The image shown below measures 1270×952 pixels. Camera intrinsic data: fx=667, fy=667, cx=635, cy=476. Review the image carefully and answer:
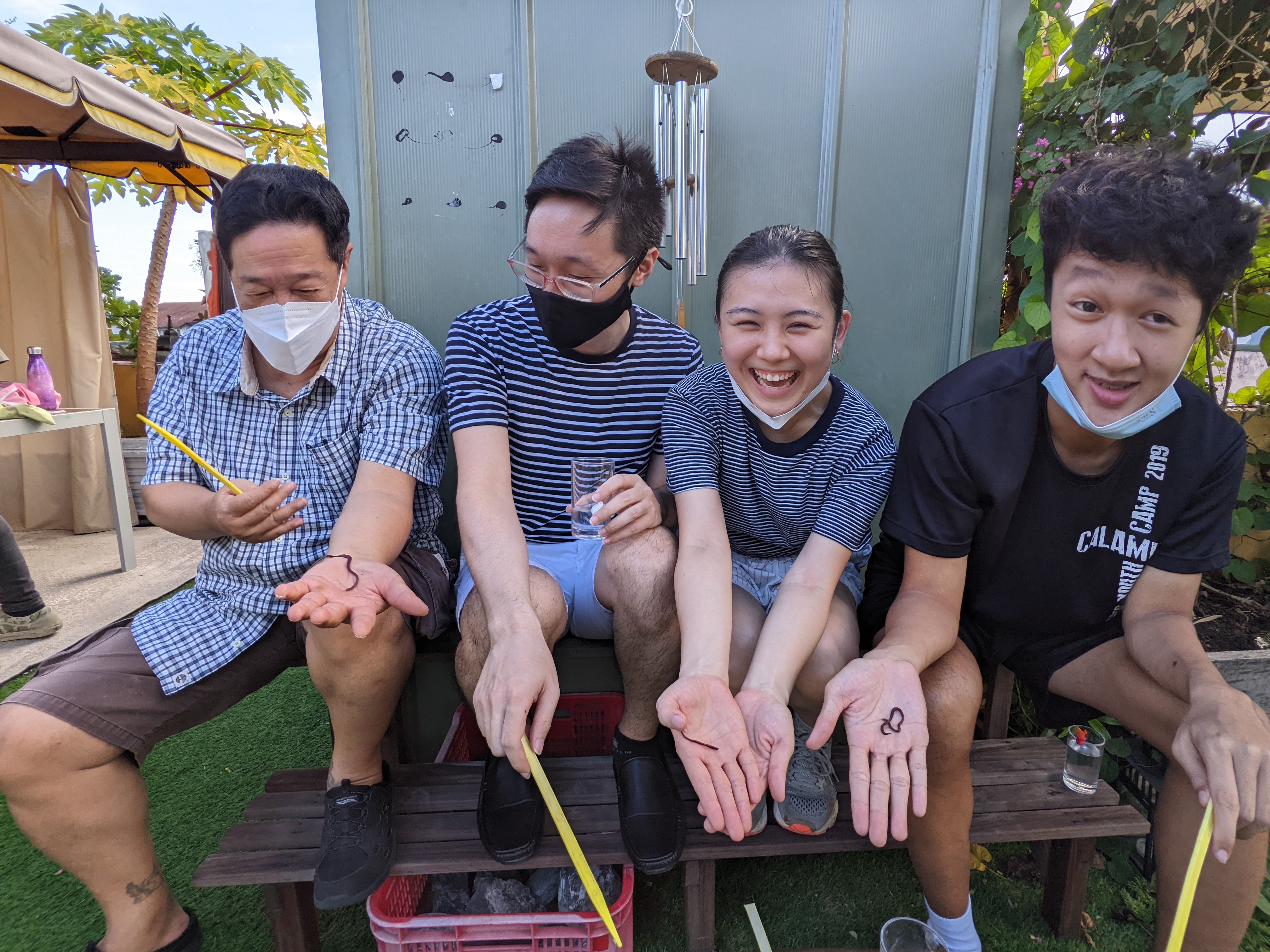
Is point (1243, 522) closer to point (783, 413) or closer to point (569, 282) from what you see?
point (783, 413)

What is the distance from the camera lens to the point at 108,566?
447 cm

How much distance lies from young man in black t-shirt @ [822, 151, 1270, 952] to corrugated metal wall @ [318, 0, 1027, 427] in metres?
1.10

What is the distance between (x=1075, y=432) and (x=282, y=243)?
6.99 feet

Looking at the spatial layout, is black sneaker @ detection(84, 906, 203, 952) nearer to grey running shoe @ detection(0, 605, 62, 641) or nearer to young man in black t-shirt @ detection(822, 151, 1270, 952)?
young man in black t-shirt @ detection(822, 151, 1270, 952)

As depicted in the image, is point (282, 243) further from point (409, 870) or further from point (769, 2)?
point (769, 2)

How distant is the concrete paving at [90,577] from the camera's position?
129 inches

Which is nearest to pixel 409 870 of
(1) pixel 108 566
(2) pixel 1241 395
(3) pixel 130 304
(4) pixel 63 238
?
(2) pixel 1241 395

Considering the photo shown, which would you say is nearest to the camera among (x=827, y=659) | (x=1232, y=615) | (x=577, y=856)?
(x=577, y=856)

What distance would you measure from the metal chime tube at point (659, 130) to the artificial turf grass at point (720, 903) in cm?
213

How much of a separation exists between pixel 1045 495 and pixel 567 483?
133 cm

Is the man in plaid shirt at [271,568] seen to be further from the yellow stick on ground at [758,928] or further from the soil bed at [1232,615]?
the soil bed at [1232,615]

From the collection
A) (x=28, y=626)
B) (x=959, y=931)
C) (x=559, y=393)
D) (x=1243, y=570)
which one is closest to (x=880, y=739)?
(x=959, y=931)

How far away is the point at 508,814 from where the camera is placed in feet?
5.16

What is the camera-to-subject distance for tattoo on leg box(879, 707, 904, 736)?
1.38m
